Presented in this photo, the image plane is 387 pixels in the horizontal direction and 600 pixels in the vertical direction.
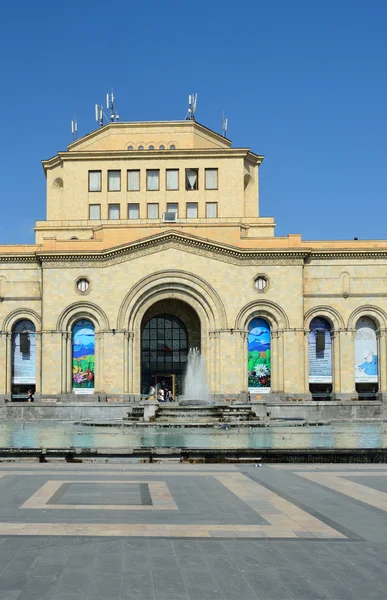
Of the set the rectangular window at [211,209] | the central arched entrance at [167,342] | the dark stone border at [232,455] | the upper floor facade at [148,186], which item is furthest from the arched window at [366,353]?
the dark stone border at [232,455]

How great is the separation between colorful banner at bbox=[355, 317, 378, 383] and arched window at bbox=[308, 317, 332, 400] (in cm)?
173

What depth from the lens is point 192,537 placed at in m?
8.08

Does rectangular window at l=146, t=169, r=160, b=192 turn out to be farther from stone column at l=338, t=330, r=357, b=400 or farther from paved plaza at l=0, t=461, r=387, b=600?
paved plaza at l=0, t=461, r=387, b=600

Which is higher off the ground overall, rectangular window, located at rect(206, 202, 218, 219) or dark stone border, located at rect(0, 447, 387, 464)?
rectangular window, located at rect(206, 202, 218, 219)

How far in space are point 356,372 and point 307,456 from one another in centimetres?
3161

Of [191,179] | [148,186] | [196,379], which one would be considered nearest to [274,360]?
[196,379]

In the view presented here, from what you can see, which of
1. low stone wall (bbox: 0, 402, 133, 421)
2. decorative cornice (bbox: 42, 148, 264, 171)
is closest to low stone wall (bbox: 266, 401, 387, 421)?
low stone wall (bbox: 0, 402, 133, 421)

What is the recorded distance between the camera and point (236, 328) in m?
44.7

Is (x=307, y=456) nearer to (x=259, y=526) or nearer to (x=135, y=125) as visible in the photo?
(x=259, y=526)

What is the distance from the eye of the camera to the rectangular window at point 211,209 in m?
50.8

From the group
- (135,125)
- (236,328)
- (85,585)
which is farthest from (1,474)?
(135,125)

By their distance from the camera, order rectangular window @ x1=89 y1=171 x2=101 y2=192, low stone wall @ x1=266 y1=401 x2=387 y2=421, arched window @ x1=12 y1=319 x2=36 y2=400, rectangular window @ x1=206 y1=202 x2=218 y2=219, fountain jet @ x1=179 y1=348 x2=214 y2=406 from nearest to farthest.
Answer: low stone wall @ x1=266 y1=401 x2=387 y2=421, fountain jet @ x1=179 y1=348 x2=214 y2=406, arched window @ x1=12 y1=319 x2=36 y2=400, rectangular window @ x1=206 y1=202 x2=218 y2=219, rectangular window @ x1=89 y1=171 x2=101 y2=192

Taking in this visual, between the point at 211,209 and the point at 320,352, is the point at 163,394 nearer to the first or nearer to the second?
the point at 320,352

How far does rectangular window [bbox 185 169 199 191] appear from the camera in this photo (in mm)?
51281
